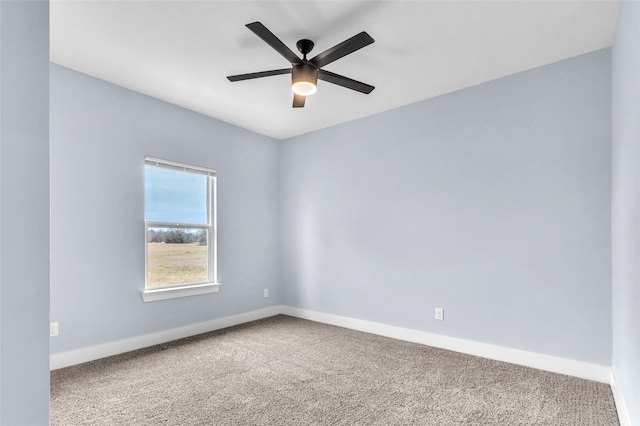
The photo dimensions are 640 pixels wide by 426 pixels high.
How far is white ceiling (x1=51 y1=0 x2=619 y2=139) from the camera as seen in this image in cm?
227

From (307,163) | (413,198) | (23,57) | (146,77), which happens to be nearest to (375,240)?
(413,198)

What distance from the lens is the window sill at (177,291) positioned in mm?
3557

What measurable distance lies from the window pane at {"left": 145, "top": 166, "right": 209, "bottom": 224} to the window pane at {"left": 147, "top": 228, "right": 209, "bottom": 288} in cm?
15

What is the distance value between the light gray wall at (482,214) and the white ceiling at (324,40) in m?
0.37

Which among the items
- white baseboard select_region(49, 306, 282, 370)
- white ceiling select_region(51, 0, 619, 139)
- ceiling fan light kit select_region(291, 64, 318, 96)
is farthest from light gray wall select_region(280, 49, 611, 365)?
ceiling fan light kit select_region(291, 64, 318, 96)

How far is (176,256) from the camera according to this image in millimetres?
3928

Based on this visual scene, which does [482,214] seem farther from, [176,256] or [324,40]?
[176,256]

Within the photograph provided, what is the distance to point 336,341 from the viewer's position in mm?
3705

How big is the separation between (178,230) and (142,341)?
3.93 ft

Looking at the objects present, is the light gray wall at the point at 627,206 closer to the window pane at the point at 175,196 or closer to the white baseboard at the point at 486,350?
the white baseboard at the point at 486,350

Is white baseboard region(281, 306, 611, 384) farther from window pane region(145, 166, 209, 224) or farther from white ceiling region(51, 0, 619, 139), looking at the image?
white ceiling region(51, 0, 619, 139)

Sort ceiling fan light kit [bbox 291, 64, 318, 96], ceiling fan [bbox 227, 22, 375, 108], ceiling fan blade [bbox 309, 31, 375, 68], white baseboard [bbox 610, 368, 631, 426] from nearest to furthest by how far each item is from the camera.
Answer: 1. white baseboard [bbox 610, 368, 631, 426]
2. ceiling fan blade [bbox 309, 31, 375, 68]
3. ceiling fan [bbox 227, 22, 375, 108]
4. ceiling fan light kit [bbox 291, 64, 318, 96]

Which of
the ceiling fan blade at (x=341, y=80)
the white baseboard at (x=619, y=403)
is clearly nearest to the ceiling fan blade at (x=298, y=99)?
the ceiling fan blade at (x=341, y=80)

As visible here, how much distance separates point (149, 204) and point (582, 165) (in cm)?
404
